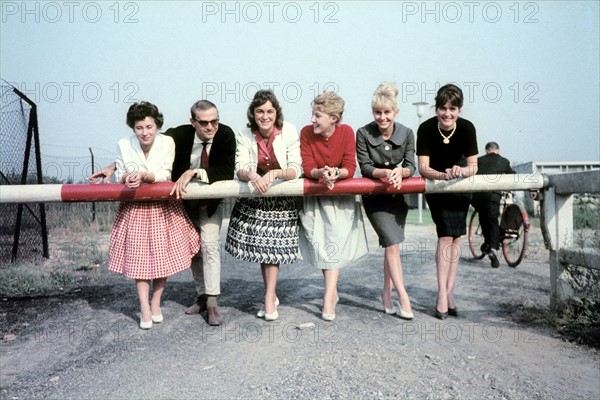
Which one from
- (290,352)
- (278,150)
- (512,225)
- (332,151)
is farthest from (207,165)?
(512,225)

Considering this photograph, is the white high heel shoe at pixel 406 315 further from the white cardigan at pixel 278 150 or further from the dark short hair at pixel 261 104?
the dark short hair at pixel 261 104

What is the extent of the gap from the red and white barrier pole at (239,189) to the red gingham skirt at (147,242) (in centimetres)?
20

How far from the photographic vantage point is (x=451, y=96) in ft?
12.9

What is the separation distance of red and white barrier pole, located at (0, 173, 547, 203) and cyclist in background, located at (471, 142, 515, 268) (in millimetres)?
3333

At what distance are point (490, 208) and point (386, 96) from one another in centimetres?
406

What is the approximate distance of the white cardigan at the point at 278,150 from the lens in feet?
12.9

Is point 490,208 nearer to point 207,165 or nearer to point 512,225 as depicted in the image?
point 512,225

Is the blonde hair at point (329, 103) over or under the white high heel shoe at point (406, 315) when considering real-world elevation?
over

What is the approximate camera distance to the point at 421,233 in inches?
503

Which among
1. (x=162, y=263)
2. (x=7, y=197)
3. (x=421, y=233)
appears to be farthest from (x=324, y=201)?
(x=421, y=233)

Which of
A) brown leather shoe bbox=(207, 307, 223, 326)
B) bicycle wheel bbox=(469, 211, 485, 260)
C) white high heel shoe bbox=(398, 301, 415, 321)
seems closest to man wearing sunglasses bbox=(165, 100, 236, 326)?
brown leather shoe bbox=(207, 307, 223, 326)

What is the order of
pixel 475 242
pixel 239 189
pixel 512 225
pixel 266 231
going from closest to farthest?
pixel 239 189, pixel 266 231, pixel 512 225, pixel 475 242

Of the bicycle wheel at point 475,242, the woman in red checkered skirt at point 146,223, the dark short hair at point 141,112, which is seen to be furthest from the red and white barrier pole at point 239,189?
the bicycle wheel at point 475,242

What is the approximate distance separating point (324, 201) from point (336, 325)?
915 mm
